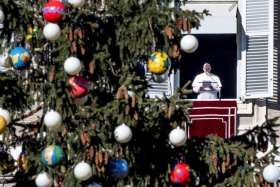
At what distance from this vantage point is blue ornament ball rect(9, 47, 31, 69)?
13719 millimetres

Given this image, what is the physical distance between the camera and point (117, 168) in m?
13.8

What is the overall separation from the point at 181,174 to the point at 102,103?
1075 mm

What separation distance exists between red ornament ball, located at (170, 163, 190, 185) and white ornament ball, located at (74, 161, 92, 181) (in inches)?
41.4

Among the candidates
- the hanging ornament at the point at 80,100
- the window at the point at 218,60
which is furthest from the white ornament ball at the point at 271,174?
the window at the point at 218,60

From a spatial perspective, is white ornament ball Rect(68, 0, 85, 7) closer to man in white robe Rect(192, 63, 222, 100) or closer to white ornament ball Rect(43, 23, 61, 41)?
white ornament ball Rect(43, 23, 61, 41)

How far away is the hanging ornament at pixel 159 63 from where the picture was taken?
544 inches

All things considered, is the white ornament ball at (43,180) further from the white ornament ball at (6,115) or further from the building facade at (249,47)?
the building facade at (249,47)

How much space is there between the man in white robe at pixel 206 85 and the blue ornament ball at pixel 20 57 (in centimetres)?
566

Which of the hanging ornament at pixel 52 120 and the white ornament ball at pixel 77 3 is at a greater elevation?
the white ornament ball at pixel 77 3

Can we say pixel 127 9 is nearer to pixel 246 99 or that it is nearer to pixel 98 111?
pixel 98 111

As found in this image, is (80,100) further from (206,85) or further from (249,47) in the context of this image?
(249,47)

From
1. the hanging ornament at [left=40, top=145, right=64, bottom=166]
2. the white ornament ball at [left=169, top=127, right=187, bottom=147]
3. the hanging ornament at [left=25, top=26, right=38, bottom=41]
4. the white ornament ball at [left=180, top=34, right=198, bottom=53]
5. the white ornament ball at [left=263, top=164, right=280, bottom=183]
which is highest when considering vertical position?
the hanging ornament at [left=25, top=26, right=38, bottom=41]

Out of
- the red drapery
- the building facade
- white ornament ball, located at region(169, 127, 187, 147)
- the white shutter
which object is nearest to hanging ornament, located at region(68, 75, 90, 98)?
white ornament ball, located at region(169, 127, 187, 147)

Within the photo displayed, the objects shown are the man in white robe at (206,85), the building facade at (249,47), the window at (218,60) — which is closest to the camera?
the man in white robe at (206,85)
